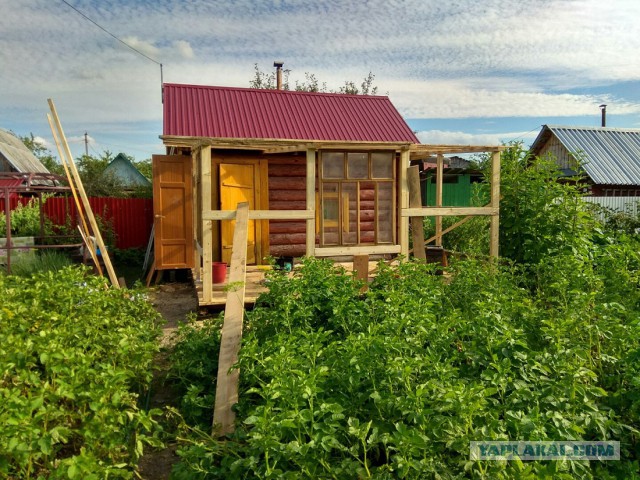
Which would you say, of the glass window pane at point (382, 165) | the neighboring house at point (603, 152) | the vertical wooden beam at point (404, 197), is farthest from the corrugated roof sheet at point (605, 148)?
the vertical wooden beam at point (404, 197)

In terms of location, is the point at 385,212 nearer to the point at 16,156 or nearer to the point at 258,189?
the point at 258,189

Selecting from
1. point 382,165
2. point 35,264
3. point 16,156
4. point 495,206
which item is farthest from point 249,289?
point 16,156

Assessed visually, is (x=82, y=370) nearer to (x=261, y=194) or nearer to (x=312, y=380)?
(x=312, y=380)

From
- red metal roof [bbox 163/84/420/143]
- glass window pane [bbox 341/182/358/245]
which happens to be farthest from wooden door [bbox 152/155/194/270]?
glass window pane [bbox 341/182/358/245]

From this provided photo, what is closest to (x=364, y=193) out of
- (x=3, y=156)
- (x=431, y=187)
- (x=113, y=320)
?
(x=113, y=320)

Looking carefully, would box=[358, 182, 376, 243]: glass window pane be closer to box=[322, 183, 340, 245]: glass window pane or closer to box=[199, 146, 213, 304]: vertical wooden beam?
box=[322, 183, 340, 245]: glass window pane

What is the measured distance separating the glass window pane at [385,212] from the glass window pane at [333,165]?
1.00 meters

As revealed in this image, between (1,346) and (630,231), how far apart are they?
13.6 m

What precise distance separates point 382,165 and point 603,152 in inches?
527

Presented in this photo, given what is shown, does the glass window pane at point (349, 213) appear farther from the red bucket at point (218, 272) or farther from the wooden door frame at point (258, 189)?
the red bucket at point (218, 272)

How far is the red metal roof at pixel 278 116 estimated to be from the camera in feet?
35.6

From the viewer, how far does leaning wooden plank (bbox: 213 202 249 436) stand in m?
3.86

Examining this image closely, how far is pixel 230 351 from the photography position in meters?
4.54

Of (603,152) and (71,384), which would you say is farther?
(603,152)
